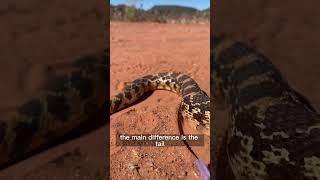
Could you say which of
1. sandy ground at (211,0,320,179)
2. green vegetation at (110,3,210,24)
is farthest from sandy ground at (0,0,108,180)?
green vegetation at (110,3,210,24)

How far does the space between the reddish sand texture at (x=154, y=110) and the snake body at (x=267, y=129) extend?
700 millimetres

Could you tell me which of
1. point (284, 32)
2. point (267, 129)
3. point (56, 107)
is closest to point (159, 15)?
point (284, 32)

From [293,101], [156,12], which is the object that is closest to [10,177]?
[293,101]

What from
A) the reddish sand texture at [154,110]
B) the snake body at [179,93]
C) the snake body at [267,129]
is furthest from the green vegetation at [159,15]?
the snake body at [267,129]

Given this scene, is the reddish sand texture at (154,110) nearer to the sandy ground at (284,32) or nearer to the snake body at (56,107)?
the snake body at (56,107)

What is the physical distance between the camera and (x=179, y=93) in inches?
250

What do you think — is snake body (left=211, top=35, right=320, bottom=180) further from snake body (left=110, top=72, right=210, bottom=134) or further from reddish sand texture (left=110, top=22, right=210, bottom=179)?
snake body (left=110, top=72, right=210, bottom=134)

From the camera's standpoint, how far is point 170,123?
5039mm

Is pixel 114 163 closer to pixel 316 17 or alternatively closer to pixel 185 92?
pixel 185 92

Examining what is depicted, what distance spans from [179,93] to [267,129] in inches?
130

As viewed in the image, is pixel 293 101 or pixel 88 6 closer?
pixel 293 101

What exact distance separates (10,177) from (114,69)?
3.66 metres

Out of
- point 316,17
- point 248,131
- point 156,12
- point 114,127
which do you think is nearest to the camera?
point 248,131

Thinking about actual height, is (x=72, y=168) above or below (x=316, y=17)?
below
